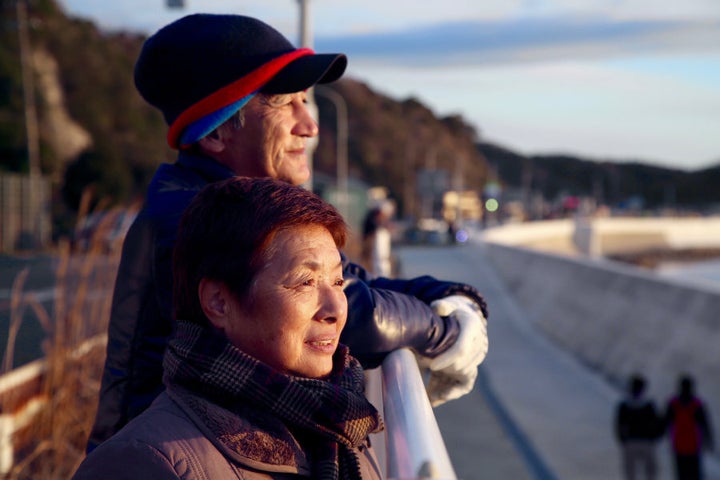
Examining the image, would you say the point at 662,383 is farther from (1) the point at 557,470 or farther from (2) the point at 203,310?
(2) the point at 203,310

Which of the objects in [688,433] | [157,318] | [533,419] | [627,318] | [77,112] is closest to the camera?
[157,318]

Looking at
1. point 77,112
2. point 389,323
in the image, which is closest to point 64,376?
point 389,323

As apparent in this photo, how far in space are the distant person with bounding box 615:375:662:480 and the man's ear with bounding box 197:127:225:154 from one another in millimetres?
8214

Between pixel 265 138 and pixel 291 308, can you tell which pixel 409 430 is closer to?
pixel 291 308

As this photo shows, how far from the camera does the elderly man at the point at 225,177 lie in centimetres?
224

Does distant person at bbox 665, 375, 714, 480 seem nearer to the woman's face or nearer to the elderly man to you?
the elderly man

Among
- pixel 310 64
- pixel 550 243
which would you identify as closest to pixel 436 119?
pixel 550 243

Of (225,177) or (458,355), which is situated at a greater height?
(225,177)

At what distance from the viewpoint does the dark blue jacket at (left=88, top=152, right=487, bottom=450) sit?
221 cm

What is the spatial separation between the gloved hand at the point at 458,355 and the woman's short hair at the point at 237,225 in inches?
27.0

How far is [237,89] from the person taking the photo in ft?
7.94

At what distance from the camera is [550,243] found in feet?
199

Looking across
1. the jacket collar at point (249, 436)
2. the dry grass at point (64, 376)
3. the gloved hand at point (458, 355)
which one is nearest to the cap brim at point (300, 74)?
the gloved hand at point (458, 355)

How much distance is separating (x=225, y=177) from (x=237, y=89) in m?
0.20
